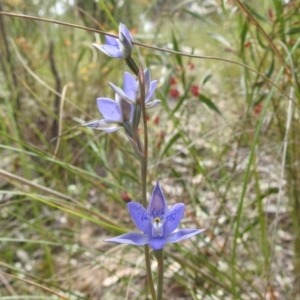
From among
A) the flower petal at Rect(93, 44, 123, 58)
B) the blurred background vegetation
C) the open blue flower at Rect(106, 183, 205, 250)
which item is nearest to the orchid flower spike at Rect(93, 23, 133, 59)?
the flower petal at Rect(93, 44, 123, 58)

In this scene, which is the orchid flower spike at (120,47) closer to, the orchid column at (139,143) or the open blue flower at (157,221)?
the orchid column at (139,143)

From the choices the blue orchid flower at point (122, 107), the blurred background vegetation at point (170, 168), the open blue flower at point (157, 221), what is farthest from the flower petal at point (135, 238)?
the blurred background vegetation at point (170, 168)

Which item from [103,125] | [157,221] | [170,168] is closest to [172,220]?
[157,221]

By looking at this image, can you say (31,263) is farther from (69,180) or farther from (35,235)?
(69,180)

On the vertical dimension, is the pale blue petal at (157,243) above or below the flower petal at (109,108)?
below

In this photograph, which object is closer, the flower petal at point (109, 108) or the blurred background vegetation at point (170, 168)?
the flower petal at point (109, 108)
